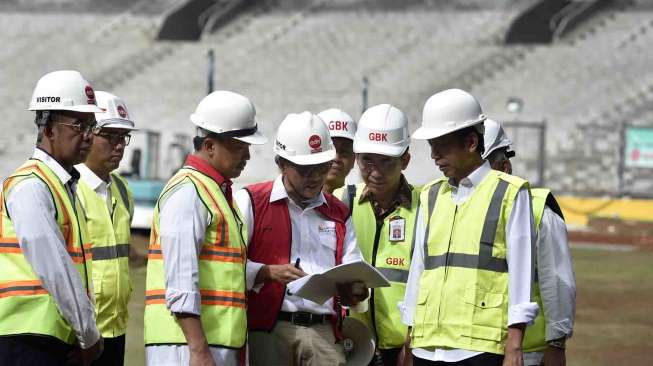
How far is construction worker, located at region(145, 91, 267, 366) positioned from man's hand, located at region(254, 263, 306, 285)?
1.01 ft

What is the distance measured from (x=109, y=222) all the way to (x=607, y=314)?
8392 mm

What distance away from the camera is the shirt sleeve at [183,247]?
4352 millimetres

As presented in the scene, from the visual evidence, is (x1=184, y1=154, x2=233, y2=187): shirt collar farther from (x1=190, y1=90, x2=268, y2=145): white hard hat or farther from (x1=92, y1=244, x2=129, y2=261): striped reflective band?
(x1=92, y1=244, x2=129, y2=261): striped reflective band

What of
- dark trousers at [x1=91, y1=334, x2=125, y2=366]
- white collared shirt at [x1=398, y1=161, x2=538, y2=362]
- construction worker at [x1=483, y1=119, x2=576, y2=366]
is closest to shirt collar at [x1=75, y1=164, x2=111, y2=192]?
dark trousers at [x1=91, y1=334, x2=125, y2=366]

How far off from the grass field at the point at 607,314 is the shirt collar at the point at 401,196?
379 cm

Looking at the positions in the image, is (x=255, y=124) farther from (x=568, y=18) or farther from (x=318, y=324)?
(x=568, y=18)

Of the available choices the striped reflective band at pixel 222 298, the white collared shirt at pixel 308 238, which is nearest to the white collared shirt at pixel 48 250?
the striped reflective band at pixel 222 298

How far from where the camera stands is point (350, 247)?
5281 millimetres

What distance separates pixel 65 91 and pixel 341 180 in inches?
86.7

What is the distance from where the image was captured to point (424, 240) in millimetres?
4863

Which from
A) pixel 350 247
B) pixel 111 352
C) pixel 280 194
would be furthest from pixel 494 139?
pixel 111 352

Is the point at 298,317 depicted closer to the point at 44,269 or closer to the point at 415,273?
the point at 415,273

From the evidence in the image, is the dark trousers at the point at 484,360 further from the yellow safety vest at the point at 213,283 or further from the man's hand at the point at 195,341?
the man's hand at the point at 195,341

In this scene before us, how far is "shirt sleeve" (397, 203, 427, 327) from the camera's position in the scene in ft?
16.1
